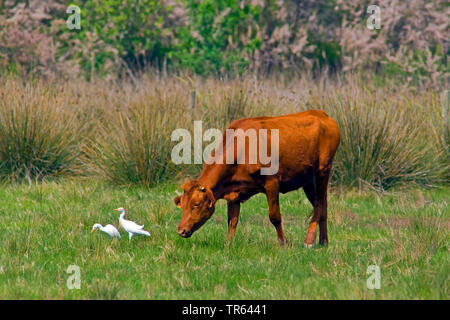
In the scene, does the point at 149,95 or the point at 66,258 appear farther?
the point at 149,95

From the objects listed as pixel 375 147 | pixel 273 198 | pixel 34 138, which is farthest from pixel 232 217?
pixel 34 138

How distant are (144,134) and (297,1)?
54.5ft

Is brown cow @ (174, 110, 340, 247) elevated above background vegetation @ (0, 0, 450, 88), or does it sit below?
above

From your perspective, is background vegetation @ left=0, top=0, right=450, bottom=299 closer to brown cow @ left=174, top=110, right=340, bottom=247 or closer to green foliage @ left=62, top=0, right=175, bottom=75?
brown cow @ left=174, top=110, right=340, bottom=247

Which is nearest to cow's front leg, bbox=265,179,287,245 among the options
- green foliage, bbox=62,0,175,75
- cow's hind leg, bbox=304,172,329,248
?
cow's hind leg, bbox=304,172,329,248

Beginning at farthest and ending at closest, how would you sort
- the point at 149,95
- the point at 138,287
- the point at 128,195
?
1. the point at 149,95
2. the point at 128,195
3. the point at 138,287

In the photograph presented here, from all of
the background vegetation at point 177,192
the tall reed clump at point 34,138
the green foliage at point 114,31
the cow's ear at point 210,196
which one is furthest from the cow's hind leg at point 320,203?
the green foliage at point 114,31

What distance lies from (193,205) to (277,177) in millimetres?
932

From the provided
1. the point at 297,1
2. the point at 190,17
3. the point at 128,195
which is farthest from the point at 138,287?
the point at 297,1

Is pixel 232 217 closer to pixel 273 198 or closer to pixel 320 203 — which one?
pixel 273 198

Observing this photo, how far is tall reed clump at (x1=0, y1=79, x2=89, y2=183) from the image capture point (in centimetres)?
1185

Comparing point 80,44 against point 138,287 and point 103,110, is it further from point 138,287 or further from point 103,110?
point 138,287

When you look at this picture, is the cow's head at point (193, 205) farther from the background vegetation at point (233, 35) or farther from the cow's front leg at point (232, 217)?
the background vegetation at point (233, 35)
